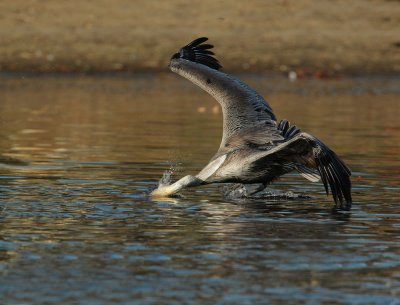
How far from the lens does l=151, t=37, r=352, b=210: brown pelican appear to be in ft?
40.0

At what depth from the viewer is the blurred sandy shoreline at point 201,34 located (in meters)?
31.4

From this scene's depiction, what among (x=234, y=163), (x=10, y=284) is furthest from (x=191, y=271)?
(x=234, y=163)

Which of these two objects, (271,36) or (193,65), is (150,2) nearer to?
(271,36)

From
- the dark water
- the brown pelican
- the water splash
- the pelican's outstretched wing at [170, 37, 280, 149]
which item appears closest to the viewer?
the dark water

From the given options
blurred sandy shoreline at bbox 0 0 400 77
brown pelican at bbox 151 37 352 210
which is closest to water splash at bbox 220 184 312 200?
brown pelican at bbox 151 37 352 210

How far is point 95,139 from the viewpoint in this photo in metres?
19.7

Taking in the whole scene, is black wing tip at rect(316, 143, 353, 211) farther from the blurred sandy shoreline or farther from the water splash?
the blurred sandy shoreline

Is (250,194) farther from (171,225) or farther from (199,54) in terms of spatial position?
(199,54)

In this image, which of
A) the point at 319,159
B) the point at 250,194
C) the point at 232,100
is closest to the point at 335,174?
the point at 319,159

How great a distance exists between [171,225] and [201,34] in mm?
21450

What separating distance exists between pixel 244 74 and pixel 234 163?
18210mm

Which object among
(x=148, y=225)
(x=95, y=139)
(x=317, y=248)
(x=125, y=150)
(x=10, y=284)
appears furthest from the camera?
(x=95, y=139)

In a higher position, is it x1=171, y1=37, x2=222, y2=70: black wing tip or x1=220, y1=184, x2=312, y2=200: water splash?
x1=171, y1=37, x2=222, y2=70: black wing tip

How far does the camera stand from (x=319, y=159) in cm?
1218
